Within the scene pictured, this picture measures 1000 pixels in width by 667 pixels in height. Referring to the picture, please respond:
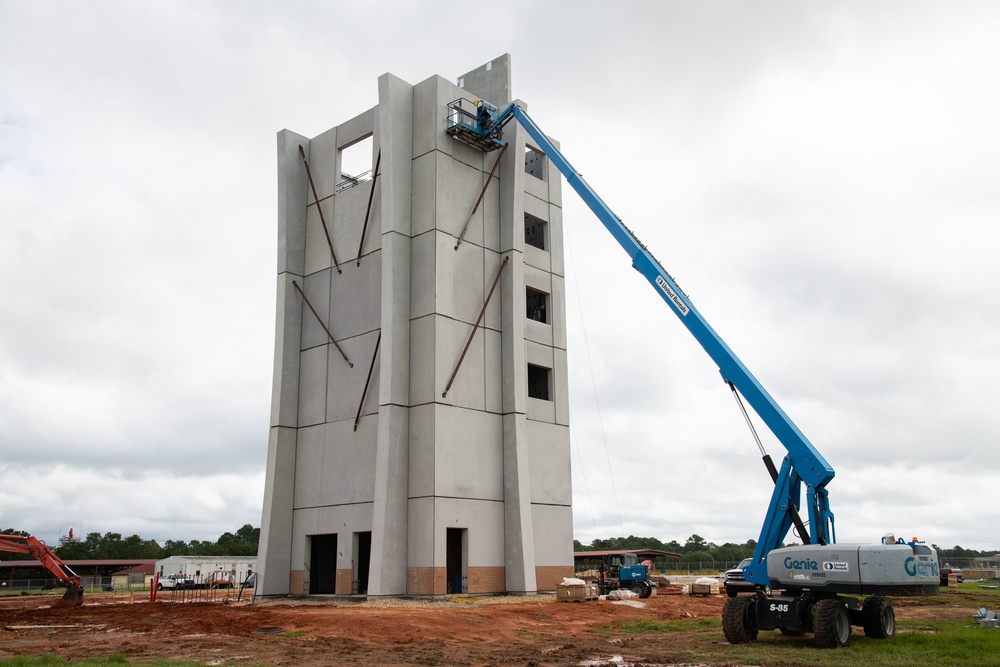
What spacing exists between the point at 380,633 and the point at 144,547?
358ft

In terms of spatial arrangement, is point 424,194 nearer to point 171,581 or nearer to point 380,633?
point 380,633

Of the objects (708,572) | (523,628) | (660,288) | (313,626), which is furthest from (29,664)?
(708,572)

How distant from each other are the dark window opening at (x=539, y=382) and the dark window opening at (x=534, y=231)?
604 centimetres

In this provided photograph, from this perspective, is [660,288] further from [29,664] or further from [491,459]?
[29,664]

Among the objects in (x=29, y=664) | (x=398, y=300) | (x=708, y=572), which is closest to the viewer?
(x=29, y=664)

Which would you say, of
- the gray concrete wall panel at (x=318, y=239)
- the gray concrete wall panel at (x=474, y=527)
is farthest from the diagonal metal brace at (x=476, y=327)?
the gray concrete wall panel at (x=318, y=239)

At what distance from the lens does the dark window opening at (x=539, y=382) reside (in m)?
39.0

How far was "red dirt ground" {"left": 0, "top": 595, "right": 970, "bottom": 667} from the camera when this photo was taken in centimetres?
1805

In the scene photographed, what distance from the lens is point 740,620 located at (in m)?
19.2

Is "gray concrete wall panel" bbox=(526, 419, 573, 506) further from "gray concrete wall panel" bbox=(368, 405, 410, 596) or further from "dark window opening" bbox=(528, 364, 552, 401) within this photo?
"gray concrete wall panel" bbox=(368, 405, 410, 596)

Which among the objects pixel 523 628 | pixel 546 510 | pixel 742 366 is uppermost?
pixel 742 366

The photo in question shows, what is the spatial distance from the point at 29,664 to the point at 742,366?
55.4ft

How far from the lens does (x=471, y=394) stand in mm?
34375

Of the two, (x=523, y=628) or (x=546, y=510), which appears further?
(x=546, y=510)
